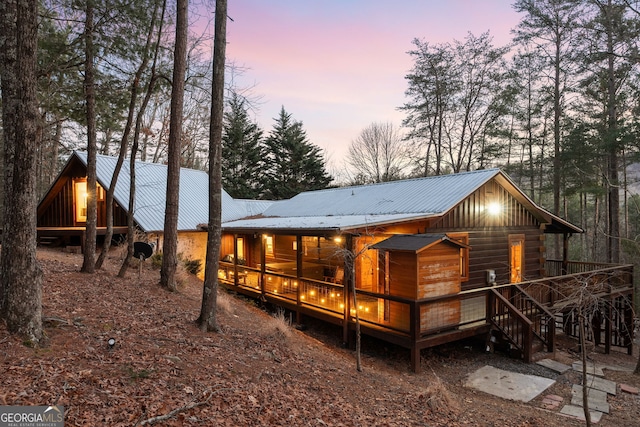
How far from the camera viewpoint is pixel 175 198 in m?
8.55

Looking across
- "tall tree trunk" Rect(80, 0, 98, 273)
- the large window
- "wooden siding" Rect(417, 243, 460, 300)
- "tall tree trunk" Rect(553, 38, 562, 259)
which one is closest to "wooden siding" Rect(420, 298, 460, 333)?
"wooden siding" Rect(417, 243, 460, 300)

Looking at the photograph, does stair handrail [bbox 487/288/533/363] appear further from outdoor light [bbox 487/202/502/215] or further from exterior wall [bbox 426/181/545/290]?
outdoor light [bbox 487/202/502/215]

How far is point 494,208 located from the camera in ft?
39.1

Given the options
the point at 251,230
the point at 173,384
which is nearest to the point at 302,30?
the point at 251,230

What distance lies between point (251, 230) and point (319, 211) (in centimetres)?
347

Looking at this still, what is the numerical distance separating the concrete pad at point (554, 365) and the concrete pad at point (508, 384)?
2.77 feet

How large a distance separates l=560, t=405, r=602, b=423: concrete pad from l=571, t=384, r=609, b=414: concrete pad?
0.19m

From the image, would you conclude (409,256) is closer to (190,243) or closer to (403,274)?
(403,274)

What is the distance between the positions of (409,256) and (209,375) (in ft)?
17.9

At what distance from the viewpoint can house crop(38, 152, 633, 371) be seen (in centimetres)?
888

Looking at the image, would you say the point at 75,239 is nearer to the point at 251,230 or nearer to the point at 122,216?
the point at 122,216

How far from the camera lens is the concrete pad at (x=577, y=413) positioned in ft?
21.2

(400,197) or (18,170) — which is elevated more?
(400,197)

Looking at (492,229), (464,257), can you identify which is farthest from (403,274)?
(492,229)
